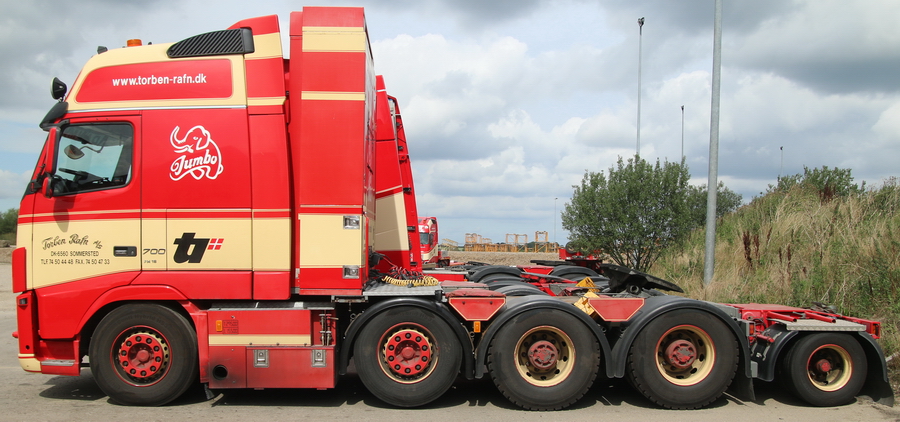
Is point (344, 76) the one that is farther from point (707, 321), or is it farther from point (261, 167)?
point (707, 321)

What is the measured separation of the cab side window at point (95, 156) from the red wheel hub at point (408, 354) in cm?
329

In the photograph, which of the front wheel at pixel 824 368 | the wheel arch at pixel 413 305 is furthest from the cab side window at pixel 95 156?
the front wheel at pixel 824 368

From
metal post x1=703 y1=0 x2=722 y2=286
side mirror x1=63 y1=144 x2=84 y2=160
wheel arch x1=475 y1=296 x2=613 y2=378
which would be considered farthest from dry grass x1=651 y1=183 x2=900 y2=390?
A: side mirror x1=63 y1=144 x2=84 y2=160

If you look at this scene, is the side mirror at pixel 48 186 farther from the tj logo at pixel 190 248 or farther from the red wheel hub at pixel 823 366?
the red wheel hub at pixel 823 366

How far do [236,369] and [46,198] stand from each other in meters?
2.68

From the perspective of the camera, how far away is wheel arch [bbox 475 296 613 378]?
5.83m

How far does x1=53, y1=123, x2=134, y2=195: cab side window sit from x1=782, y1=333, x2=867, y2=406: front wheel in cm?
747

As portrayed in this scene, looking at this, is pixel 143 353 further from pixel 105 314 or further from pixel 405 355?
pixel 405 355

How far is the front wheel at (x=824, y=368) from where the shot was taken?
19.8 feet

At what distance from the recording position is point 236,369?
5.75 meters

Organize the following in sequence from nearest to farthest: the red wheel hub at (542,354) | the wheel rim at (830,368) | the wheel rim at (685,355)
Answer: the red wheel hub at (542,354) < the wheel rim at (685,355) < the wheel rim at (830,368)

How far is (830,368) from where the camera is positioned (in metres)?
6.11

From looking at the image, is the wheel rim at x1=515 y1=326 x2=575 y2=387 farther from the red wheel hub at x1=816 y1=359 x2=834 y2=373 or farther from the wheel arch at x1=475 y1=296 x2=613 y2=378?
the red wheel hub at x1=816 y1=359 x2=834 y2=373

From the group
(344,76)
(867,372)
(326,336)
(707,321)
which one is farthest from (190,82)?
(867,372)
